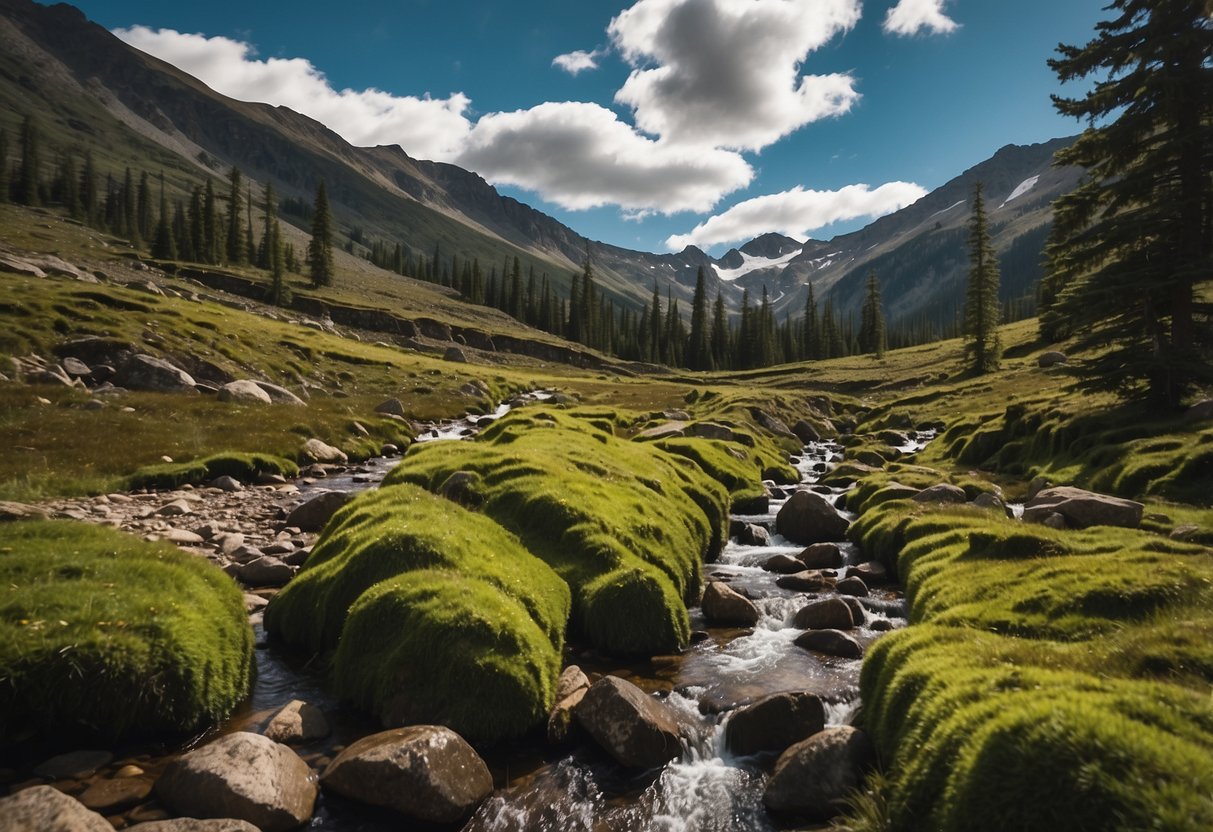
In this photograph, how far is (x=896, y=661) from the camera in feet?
33.3

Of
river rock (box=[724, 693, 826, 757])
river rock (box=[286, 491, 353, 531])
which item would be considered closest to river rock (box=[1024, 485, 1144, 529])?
A: river rock (box=[724, 693, 826, 757])

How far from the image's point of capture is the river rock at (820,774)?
28.2 feet

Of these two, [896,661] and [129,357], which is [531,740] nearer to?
[896,661]

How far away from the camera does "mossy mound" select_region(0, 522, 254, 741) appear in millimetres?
8508

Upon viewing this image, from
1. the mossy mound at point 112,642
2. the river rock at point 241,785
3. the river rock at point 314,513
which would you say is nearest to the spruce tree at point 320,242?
the river rock at point 314,513

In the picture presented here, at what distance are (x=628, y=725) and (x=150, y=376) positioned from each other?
4552 cm

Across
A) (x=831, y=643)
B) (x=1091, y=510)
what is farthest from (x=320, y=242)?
(x=1091, y=510)

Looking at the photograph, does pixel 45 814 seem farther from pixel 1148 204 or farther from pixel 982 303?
pixel 982 303

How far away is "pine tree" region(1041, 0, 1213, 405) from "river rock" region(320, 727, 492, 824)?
107 ft

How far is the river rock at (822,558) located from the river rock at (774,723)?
11.7 meters

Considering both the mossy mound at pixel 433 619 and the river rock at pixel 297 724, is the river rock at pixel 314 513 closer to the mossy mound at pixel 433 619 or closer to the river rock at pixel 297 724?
the mossy mound at pixel 433 619

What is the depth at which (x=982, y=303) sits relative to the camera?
260 feet

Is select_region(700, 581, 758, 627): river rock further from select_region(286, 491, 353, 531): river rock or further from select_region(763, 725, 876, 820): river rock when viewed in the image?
select_region(286, 491, 353, 531): river rock

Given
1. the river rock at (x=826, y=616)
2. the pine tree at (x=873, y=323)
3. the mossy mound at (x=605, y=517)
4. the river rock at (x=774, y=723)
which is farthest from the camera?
the pine tree at (x=873, y=323)
